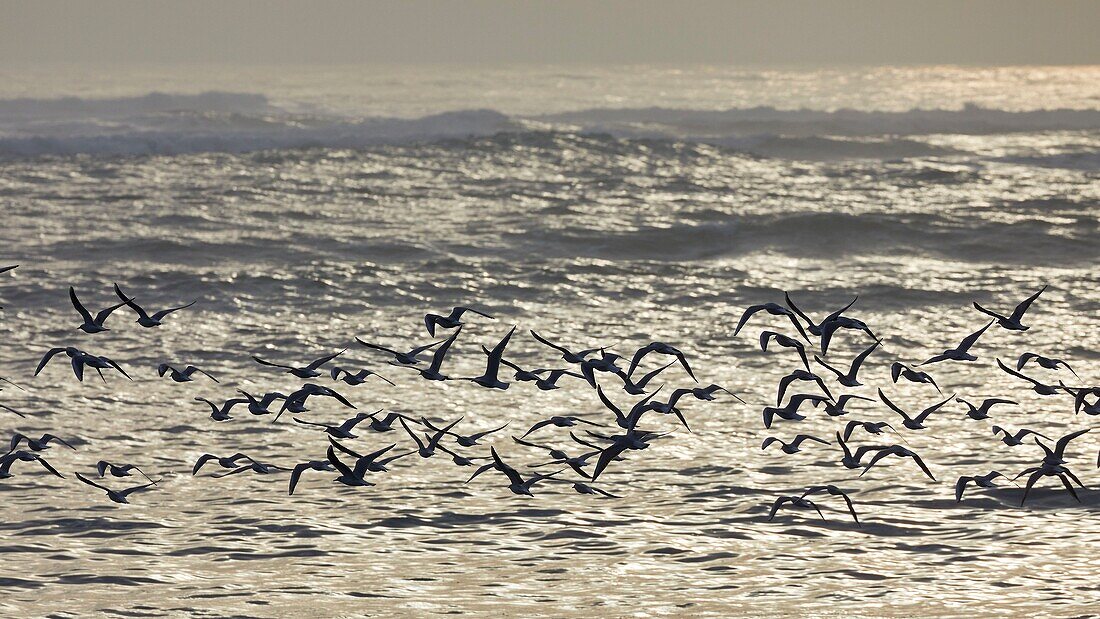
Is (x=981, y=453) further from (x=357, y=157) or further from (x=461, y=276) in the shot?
(x=357, y=157)

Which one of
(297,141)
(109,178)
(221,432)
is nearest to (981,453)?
(221,432)

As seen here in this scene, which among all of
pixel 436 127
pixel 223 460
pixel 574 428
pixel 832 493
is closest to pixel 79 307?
pixel 223 460

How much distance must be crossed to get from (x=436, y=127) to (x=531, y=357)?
45.8m

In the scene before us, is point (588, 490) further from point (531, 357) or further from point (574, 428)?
point (531, 357)

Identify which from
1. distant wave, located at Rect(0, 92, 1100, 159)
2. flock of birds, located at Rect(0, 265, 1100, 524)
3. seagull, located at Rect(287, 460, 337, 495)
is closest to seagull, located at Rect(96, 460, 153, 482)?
flock of birds, located at Rect(0, 265, 1100, 524)

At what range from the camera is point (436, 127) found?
63625 millimetres

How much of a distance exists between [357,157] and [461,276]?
2089cm

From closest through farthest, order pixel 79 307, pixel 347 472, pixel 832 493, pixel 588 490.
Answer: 1. pixel 79 307
2. pixel 347 472
3. pixel 832 493
4. pixel 588 490

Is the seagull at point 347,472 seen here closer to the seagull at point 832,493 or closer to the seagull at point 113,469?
the seagull at point 113,469

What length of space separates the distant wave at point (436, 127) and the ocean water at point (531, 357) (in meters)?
0.96

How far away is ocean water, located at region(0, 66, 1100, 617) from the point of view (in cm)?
1124

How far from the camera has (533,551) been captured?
39.0 ft

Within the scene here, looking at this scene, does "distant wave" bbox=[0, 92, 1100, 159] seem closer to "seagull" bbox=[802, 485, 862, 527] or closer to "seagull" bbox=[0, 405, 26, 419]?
"seagull" bbox=[0, 405, 26, 419]

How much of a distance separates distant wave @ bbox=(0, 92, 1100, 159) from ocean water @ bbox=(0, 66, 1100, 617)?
964 mm
